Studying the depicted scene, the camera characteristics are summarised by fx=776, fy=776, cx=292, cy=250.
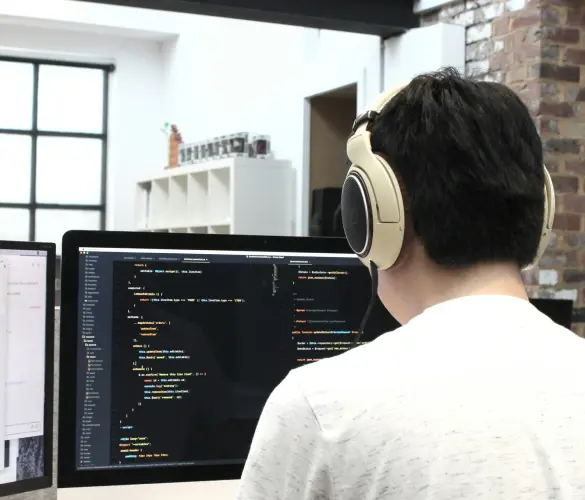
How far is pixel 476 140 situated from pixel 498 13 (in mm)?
2599

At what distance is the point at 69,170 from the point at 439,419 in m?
6.67

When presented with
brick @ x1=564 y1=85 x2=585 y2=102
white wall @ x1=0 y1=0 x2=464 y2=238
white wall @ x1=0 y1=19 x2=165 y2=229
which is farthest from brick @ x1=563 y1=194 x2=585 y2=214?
white wall @ x1=0 y1=19 x2=165 y2=229

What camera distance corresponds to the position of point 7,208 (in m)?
6.70

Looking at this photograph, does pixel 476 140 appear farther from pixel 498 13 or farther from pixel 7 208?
pixel 7 208

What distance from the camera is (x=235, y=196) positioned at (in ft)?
15.0

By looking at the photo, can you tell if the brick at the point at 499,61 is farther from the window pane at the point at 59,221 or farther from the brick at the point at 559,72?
the window pane at the point at 59,221

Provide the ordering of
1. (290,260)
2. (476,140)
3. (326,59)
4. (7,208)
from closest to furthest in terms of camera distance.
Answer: (476,140)
(290,260)
(326,59)
(7,208)

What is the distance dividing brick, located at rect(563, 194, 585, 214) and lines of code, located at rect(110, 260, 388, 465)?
187 centimetres

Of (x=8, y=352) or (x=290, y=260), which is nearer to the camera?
(x=8, y=352)

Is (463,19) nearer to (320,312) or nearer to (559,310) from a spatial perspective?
(559,310)

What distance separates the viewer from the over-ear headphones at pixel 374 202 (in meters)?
0.75

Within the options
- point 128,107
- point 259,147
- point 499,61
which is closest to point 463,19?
point 499,61

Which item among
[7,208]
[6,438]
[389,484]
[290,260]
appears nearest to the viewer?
[389,484]

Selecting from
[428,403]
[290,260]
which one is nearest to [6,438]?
[290,260]
